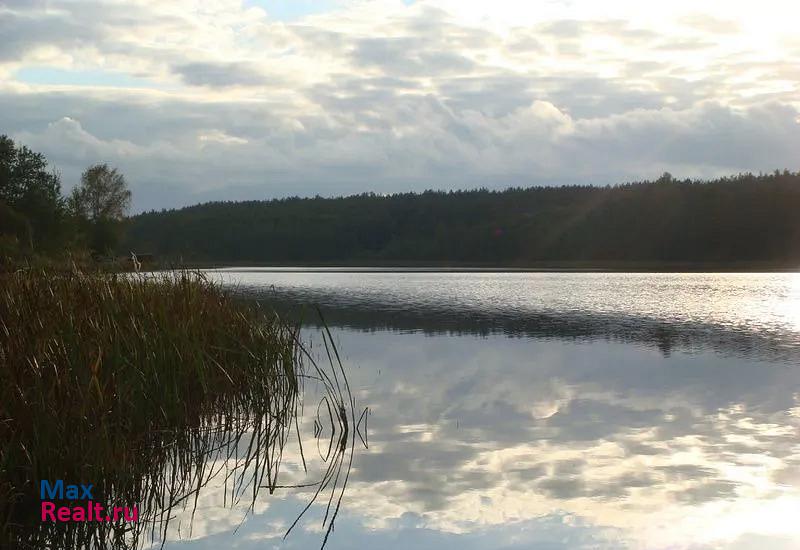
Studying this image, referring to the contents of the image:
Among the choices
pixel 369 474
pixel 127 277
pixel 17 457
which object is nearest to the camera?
pixel 17 457

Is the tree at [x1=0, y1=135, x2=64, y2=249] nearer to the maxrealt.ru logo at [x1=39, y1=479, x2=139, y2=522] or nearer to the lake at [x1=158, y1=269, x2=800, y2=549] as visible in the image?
the lake at [x1=158, y1=269, x2=800, y2=549]

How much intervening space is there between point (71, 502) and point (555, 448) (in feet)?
15.2

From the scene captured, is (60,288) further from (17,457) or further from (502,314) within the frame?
(502,314)

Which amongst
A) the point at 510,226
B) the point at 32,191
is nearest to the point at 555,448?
the point at 32,191

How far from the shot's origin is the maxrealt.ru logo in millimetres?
5246

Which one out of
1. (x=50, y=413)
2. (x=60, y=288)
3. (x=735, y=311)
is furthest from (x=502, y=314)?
(x=50, y=413)

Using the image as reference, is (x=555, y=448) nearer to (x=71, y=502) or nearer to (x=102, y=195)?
(x=71, y=502)

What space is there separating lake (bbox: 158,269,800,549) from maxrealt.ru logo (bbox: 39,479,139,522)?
648 millimetres

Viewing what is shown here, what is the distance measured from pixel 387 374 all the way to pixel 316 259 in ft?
347

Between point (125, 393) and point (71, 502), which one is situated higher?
point (125, 393)

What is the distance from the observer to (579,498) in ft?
21.3

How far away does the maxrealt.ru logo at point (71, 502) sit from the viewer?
5.25 meters

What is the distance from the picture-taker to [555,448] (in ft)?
26.7

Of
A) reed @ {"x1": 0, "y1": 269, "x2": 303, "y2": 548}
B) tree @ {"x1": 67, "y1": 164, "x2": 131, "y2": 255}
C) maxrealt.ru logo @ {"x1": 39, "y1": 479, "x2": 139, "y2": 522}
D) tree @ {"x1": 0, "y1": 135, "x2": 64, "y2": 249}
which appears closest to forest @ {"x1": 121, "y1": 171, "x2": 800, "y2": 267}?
tree @ {"x1": 67, "y1": 164, "x2": 131, "y2": 255}
